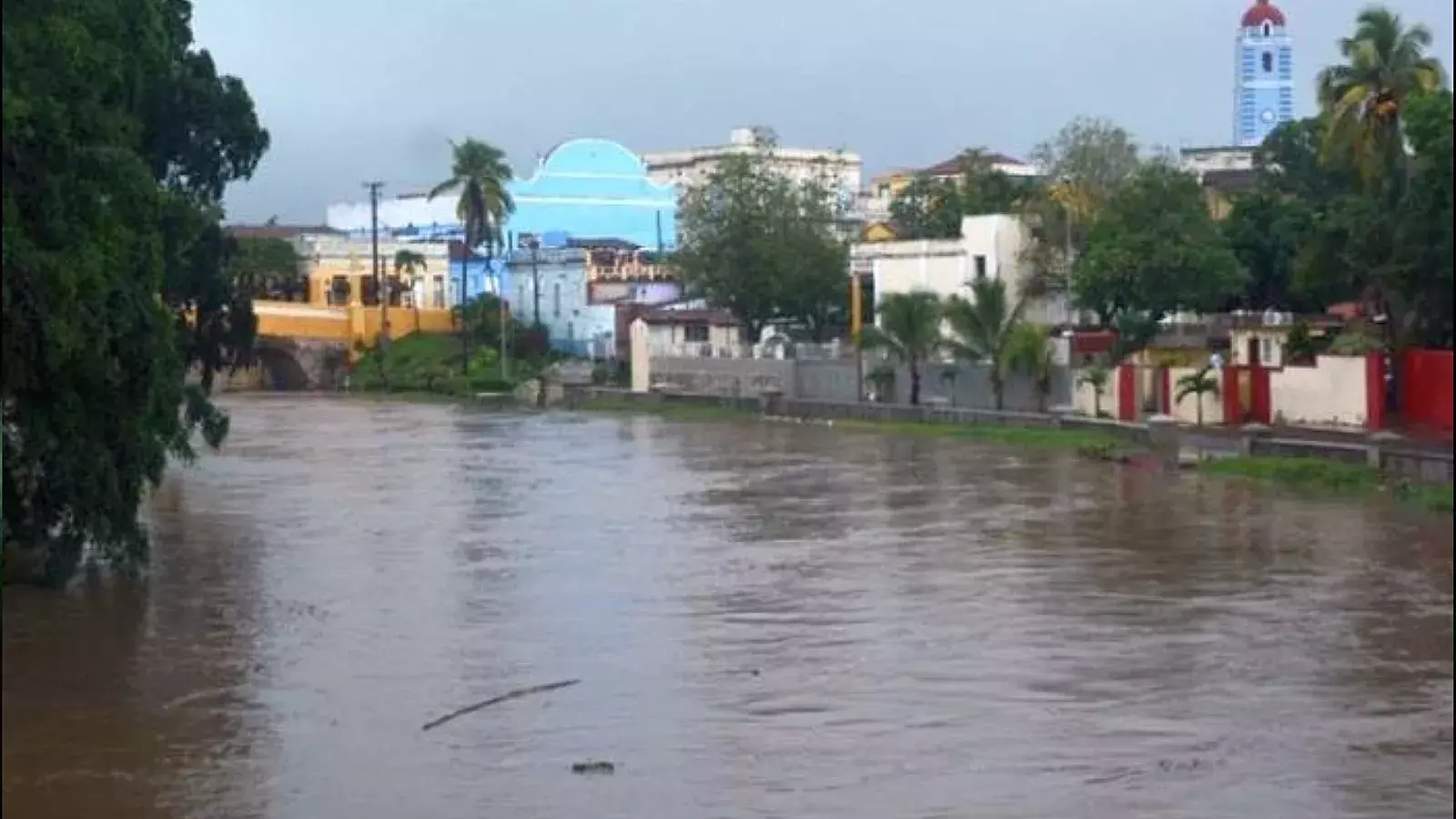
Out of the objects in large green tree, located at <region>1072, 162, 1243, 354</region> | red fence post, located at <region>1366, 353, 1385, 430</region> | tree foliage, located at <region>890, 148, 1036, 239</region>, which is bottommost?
red fence post, located at <region>1366, 353, 1385, 430</region>

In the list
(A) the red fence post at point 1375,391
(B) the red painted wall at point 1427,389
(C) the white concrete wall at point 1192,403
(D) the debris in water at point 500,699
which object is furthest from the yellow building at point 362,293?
(B) the red painted wall at point 1427,389

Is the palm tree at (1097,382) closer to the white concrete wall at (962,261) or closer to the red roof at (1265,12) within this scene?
the white concrete wall at (962,261)

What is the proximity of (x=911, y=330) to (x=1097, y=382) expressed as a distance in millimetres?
5449

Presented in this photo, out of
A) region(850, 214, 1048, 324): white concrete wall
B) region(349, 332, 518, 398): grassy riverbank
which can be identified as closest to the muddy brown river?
region(850, 214, 1048, 324): white concrete wall

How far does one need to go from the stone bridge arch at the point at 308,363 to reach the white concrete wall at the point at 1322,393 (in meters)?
38.5

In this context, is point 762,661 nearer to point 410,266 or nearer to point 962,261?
point 962,261

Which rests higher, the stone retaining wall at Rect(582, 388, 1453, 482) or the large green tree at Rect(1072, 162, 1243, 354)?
the large green tree at Rect(1072, 162, 1243, 354)

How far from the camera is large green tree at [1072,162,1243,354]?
3381 cm

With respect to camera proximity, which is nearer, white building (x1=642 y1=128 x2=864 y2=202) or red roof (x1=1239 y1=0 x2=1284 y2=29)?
red roof (x1=1239 y1=0 x2=1284 y2=29)

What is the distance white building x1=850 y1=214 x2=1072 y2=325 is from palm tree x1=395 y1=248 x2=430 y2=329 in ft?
71.1

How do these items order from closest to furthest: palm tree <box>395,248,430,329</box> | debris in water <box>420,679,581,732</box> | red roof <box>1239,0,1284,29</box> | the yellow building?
red roof <box>1239,0,1284,29</box> < debris in water <box>420,679,581,732</box> < the yellow building < palm tree <box>395,248,430,329</box>

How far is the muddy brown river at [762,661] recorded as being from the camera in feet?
31.4

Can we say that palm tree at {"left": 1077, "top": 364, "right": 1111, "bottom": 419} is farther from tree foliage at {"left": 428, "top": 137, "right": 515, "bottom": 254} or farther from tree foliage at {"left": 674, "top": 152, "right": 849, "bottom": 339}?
tree foliage at {"left": 428, "top": 137, "right": 515, "bottom": 254}

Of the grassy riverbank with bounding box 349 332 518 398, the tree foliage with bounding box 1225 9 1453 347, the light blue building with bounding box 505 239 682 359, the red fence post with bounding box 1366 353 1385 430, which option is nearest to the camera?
the red fence post with bounding box 1366 353 1385 430
